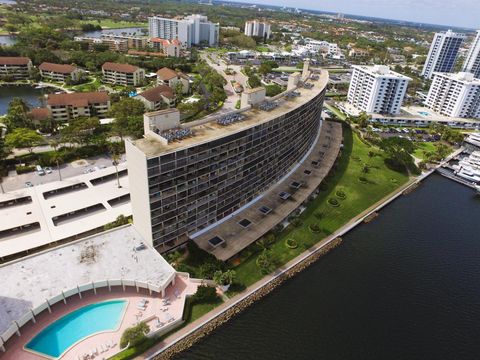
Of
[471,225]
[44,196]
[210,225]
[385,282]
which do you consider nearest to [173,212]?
[210,225]

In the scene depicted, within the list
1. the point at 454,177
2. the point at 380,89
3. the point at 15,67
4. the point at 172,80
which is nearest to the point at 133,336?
the point at 454,177

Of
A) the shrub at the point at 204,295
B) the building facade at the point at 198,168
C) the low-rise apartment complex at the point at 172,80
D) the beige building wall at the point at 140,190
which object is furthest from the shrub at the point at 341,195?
the low-rise apartment complex at the point at 172,80

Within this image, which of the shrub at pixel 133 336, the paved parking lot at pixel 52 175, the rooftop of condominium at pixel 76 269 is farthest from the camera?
the paved parking lot at pixel 52 175

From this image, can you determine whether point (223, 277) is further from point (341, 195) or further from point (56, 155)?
point (56, 155)

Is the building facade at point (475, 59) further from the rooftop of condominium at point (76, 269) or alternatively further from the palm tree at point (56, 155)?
the palm tree at point (56, 155)

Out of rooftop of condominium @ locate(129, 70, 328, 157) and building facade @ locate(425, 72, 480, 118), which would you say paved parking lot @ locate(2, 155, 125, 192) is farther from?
building facade @ locate(425, 72, 480, 118)

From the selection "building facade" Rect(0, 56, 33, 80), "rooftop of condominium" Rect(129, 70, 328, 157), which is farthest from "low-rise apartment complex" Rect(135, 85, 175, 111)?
"building facade" Rect(0, 56, 33, 80)

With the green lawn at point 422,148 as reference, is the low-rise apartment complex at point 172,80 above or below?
above
